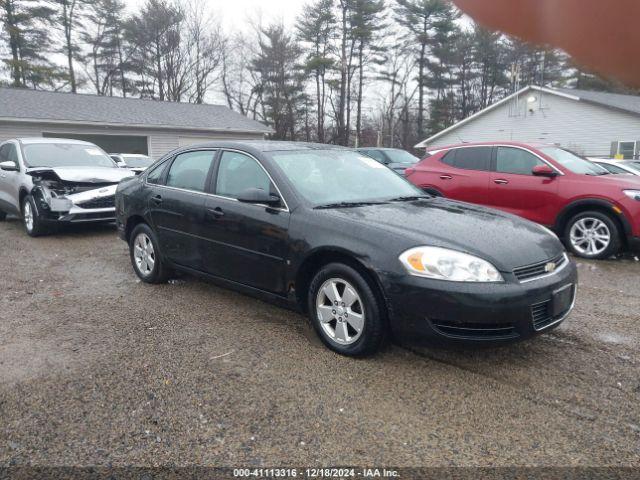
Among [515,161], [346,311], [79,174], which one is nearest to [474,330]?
[346,311]

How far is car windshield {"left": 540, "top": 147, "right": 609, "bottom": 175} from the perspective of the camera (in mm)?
7112

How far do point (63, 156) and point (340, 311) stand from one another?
742 centimetres

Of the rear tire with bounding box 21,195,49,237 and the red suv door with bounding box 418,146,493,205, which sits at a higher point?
the red suv door with bounding box 418,146,493,205

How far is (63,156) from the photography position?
894 centimetres

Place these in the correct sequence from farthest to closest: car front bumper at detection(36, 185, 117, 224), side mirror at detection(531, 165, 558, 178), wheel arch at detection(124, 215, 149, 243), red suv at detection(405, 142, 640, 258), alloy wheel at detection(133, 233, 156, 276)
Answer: car front bumper at detection(36, 185, 117, 224) < side mirror at detection(531, 165, 558, 178) < red suv at detection(405, 142, 640, 258) < wheel arch at detection(124, 215, 149, 243) < alloy wheel at detection(133, 233, 156, 276)

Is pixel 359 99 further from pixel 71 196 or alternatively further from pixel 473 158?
pixel 71 196

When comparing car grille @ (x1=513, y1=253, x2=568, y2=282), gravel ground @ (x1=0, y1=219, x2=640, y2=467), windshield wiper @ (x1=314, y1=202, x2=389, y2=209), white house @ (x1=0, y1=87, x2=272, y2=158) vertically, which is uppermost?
white house @ (x1=0, y1=87, x2=272, y2=158)

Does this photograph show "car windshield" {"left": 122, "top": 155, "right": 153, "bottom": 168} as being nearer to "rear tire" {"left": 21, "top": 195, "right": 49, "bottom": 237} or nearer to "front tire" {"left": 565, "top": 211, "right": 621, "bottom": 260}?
"rear tire" {"left": 21, "top": 195, "right": 49, "bottom": 237}

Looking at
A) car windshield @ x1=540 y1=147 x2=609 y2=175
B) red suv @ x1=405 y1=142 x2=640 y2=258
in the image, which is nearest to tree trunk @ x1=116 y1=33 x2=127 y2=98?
red suv @ x1=405 y1=142 x2=640 y2=258

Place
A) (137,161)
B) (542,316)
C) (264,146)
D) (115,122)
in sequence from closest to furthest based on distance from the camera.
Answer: (542,316) < (264,146) < (137,161) < (115,122)

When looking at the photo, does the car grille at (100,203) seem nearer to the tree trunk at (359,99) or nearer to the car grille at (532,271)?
the car grille at (532,271)

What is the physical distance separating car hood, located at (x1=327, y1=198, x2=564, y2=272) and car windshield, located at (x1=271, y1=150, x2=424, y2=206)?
0.25 meters

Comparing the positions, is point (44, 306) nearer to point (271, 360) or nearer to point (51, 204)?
point (271, 360)

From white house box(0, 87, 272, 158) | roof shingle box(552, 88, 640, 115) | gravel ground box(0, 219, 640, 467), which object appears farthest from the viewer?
roof shingle box(552, 88, 640, 115)
